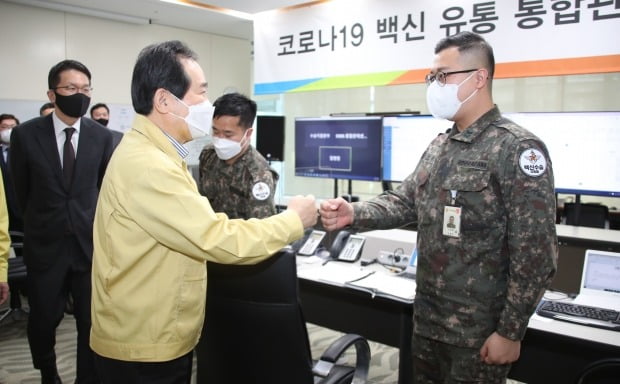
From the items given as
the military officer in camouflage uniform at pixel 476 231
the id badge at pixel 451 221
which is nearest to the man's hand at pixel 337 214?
the military officer in camouflage uniform at pixel 476 231

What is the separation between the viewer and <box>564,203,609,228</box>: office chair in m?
2.67

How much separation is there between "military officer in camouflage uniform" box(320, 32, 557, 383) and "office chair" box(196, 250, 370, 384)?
0.53m

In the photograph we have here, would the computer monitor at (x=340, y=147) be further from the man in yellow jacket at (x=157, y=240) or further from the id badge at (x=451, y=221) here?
the man in yellow jacket at (x=157, y=240)

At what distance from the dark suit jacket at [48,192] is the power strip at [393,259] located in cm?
152

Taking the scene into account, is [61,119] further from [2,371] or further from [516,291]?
[516,291]

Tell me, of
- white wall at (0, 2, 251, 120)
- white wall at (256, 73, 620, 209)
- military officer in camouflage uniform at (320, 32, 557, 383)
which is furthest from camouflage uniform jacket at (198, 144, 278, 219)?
white wall at (0, 2, 251, 120)

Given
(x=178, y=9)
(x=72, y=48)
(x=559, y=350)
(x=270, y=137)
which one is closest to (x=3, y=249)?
(x=559, y=350)

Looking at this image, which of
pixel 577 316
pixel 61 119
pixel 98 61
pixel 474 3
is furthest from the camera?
pixel 98 61

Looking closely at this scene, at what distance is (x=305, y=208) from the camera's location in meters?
1.52

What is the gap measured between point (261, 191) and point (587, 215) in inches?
69.9

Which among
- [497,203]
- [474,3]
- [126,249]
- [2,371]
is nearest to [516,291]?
[497,203]

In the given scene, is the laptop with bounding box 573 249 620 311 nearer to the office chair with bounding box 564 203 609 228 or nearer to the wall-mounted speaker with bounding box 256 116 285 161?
the office chair with bounding box 564 203 609 228

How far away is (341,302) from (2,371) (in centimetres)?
222

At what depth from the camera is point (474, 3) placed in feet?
11.1
